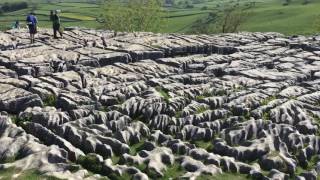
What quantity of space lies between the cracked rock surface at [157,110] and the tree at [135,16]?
64.3m

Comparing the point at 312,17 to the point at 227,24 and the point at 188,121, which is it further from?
the point at 188,121

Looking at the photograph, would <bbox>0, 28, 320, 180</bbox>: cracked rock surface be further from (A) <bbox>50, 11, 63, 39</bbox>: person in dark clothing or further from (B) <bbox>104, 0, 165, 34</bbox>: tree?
(B) <bbox>104, 0, 165, 34</bbox>: tree

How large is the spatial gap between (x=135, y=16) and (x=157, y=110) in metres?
98.0

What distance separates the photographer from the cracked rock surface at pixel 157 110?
3466 cm

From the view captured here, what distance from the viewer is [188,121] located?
4238 cm

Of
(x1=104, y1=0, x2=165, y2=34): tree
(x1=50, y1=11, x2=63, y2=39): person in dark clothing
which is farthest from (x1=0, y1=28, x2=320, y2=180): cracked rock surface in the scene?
(x1=104, y1=0, x2=165, y2=34): tree

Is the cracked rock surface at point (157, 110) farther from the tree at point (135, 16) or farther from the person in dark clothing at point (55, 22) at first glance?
the tree at point (135, 16)

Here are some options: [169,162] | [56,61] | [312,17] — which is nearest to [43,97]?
[56,61]

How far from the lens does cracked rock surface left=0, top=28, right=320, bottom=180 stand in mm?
34656

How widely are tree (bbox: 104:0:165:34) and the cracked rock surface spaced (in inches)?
2533

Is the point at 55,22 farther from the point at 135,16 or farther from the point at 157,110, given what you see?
the point at 135,16

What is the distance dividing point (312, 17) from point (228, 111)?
553 feet

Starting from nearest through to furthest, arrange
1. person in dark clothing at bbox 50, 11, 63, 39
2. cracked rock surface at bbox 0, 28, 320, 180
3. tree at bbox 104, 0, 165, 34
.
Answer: cracked rock surface at bbox 0, 28, 320, 180
person in dark clothing at bbox 50, 11, 63, 39
tree at bbox 104, 0, 165, 34

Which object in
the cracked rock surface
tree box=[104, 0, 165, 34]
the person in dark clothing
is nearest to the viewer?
the cracked rock surface
